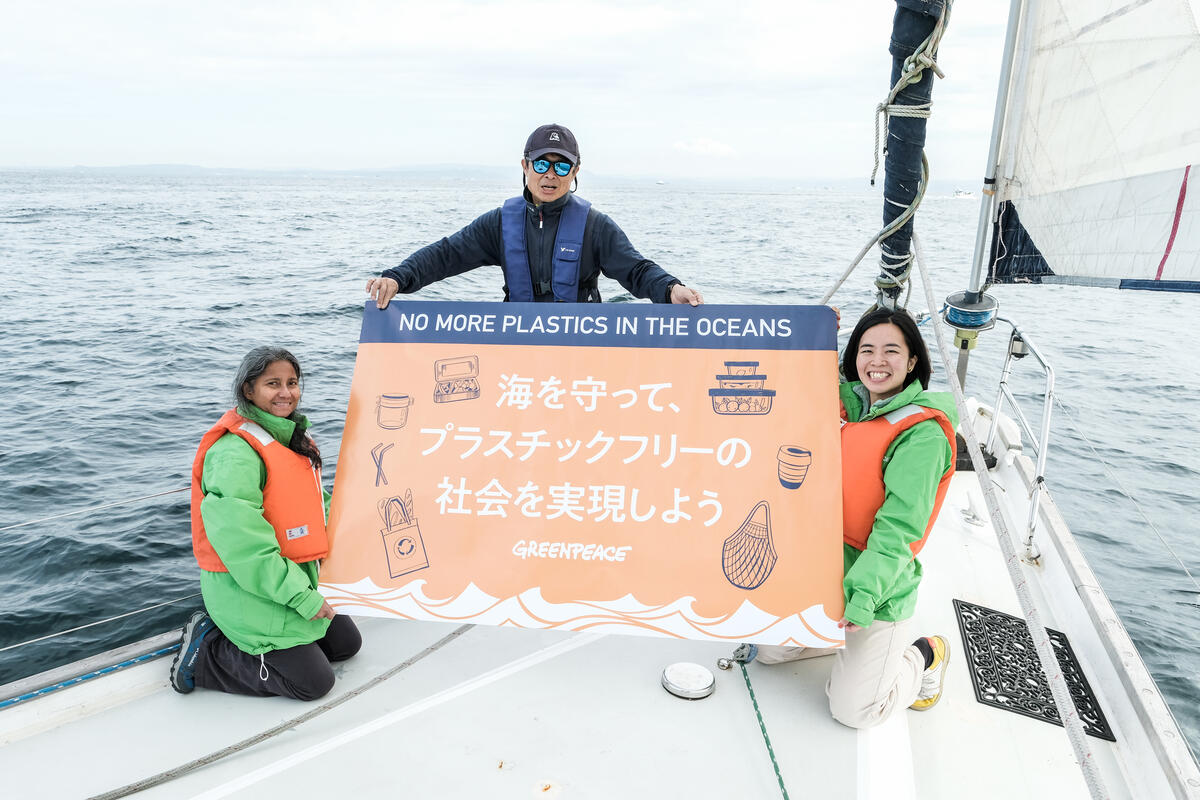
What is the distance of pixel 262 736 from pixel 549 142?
230cm

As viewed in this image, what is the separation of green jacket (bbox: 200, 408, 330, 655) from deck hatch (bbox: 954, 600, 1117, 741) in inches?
92.2

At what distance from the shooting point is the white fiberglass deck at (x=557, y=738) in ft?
6.75

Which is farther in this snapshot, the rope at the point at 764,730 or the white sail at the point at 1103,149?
the white sail at the point at 1103,149

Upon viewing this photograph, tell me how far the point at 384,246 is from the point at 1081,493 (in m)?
19.5

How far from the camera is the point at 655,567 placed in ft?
7.40

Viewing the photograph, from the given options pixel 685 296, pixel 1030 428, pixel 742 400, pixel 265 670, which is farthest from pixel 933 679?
pixel 265 670

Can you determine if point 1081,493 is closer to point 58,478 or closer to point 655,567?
point 655,567

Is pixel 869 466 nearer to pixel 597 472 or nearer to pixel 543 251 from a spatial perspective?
Result: pixel 597 472

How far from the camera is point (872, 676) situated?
7.25ft

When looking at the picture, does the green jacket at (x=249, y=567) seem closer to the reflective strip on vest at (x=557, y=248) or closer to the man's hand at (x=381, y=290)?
the man's hand at (x=381, y=290)

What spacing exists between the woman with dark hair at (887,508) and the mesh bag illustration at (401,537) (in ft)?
4.45

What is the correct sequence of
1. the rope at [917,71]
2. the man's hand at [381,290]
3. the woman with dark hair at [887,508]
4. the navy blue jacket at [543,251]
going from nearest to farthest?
the woman with dark hair at [887,508]
the man's hand at [381,290]
the rope at [917,71]
the navy blue jacket at [543,251]

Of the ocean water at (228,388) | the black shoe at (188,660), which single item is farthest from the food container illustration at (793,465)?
the black shoe at (188,660)

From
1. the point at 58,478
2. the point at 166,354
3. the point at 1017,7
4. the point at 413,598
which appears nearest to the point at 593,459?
the point at 413,598
